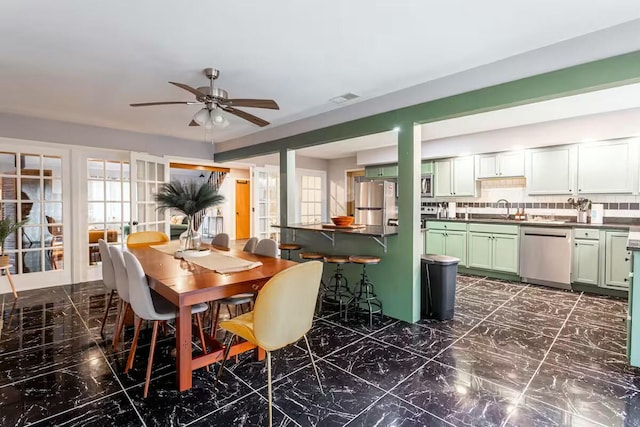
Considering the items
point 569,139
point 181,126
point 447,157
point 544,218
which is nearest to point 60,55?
point 181,126

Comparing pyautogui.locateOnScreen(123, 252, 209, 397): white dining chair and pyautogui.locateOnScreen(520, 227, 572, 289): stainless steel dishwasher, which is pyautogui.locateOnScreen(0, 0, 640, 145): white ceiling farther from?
pyautogui.locateOnScreen(520, 227, 572, 289): stainless steel dishwasher

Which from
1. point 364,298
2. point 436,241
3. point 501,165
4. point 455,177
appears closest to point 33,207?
point 364,298

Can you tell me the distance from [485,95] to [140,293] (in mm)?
2998

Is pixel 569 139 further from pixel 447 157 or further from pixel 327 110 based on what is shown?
pixel 327 110

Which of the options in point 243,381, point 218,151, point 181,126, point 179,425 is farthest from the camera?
point 218,151

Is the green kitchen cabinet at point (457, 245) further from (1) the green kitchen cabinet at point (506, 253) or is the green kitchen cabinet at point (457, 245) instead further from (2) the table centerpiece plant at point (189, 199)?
(2) the table centerpiece plant at point (189, 199)

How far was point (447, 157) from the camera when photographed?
5.65 metres

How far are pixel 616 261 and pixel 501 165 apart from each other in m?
1.90

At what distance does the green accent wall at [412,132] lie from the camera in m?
2.21

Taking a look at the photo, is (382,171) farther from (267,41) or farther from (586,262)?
(267,41)

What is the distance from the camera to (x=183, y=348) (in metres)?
A: 2.04

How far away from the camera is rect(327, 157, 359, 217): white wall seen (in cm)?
806

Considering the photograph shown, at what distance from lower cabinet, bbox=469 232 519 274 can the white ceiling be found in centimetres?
298

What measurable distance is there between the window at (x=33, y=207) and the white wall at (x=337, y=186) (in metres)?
5.44
